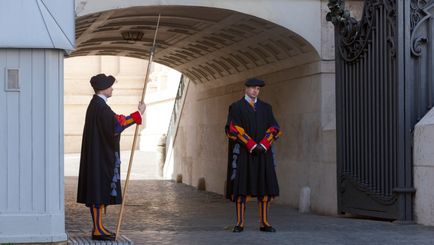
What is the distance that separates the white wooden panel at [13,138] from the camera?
8594 millimetres

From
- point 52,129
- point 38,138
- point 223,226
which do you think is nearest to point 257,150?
point 223,226

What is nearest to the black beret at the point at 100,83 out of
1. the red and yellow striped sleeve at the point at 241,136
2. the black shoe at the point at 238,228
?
the red and yellow striped sleeve at the point at 241,136

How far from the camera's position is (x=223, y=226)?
11625mm

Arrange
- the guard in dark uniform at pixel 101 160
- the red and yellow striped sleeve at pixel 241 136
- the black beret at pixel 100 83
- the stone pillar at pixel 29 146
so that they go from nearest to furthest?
the stone pillar at pixel 29 146 → the guard in dark uniform at pixel 101 160 → the black beret at pixel 100 83 → the red and yellow striped sleeve at pixel 241 136

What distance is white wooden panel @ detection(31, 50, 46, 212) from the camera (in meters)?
8.62

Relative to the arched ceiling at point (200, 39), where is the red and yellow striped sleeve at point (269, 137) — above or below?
below

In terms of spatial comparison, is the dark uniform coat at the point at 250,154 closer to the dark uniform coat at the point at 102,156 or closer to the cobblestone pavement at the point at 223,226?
the cobblestone pavement at the point at 223,226

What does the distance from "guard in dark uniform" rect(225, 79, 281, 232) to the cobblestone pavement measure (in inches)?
16.6

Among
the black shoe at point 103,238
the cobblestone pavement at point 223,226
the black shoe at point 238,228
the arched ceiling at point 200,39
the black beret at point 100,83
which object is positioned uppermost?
the arched ceiling at point 200,39

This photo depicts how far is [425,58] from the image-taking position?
11.5 metres

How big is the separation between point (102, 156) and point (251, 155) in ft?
6.82

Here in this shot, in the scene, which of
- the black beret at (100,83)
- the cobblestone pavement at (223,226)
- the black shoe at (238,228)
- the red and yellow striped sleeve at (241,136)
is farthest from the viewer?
the black shoe at (238,228)

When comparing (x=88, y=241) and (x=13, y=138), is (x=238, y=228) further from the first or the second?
(x=13, y=138)

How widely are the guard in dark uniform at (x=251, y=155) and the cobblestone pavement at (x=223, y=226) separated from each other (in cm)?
42
